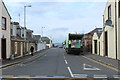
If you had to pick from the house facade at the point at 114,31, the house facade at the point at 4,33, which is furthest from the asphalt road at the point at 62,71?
the house facade at the point at 114,31

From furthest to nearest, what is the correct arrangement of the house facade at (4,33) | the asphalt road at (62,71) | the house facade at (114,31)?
the house facade at (114,31) → the house facade at (4,33) → the asphalt road at (62,71)

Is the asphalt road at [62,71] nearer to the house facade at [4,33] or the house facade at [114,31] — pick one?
the house facade at [4,33]

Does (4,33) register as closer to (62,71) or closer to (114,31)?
(62,71)

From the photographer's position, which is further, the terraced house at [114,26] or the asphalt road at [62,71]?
the terraced house at [114,26]

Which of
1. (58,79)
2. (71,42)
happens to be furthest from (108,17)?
(58,79)

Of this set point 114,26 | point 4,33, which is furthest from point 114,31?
point 4,33

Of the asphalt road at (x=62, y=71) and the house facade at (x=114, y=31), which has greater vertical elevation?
the house facade at (x=114, y=31)

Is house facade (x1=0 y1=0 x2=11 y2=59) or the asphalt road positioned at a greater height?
→ house facade (x1=0 y1=0 x2=11 y2=59)

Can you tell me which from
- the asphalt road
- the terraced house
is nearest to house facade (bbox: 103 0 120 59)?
the terraced house

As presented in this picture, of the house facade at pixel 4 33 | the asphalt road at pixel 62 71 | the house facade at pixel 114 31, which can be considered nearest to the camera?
the asphalt road at pixel 62 71

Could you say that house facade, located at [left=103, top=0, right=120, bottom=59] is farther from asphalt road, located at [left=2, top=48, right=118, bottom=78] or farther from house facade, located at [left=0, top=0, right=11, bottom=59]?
house facade, located at [left=0, top=0, right=11, bottom=59]

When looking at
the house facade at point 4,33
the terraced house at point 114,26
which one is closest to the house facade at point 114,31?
the terraced house at point 114,26

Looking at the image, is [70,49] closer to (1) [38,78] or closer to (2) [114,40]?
(2) [114,40]

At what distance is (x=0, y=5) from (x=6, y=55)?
571 centimetres
